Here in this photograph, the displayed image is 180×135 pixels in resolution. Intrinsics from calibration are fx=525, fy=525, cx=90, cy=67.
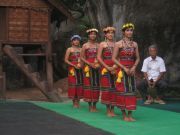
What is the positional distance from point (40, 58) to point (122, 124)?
10701 mm

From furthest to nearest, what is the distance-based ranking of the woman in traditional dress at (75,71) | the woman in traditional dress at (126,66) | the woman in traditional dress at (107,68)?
the woman in traditional dress at (75,71) → the woman in traditional dress at (107,68) → the woman in traditional dress at (126,66)

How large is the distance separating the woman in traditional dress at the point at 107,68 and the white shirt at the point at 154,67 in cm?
335

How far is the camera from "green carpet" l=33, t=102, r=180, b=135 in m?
8.66

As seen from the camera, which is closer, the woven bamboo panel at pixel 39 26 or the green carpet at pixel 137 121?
the green carpet at pixel 137 121

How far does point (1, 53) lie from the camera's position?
15.8 meters

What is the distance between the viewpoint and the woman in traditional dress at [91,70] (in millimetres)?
11711

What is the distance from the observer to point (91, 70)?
11.9 metres

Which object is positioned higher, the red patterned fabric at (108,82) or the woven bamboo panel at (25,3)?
the woven bamboo panel at (25,3)

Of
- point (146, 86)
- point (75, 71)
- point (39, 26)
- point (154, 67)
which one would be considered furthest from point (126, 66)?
point (39, 26)

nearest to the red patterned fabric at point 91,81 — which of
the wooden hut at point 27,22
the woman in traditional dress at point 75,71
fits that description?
the woman in traditional dress at point 75,71

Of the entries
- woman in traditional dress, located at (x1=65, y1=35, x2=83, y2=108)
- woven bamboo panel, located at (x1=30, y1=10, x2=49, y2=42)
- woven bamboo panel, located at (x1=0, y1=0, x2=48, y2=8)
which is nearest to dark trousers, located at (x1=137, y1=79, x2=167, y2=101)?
woman in traditional dress, located at (x1=65, y1=35, x2=83, y2=108)

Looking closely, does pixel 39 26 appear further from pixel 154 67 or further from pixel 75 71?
pixel 154 67

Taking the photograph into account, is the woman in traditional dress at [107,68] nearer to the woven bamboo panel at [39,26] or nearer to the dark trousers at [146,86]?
the dark trousers at [146,86]

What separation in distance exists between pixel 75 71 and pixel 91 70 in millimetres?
1207
